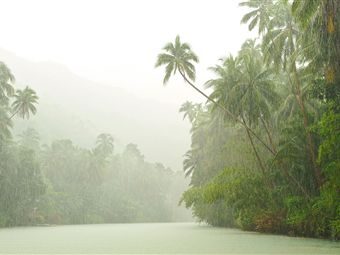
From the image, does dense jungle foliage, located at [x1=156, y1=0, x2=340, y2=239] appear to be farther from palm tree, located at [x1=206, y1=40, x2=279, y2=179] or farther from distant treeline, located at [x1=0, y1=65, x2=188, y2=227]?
distant treeline, located at [x1=0, y1=65, x2=188, y2=227]

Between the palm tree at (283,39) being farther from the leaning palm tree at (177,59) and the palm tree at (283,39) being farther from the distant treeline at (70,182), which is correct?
the distant treeline at (70,182)

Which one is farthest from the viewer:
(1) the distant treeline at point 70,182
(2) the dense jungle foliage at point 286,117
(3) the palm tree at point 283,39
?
(1) the distant treeline at point 70,182

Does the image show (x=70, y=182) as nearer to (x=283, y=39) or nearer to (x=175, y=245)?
(x=283, y=39)

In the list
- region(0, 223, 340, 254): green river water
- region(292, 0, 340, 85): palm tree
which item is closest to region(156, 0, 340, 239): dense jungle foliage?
region(292, 0, 340, 85): palm tree

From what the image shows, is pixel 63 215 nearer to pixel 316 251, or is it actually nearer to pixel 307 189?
pixel 307 189

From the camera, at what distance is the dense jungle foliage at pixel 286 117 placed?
80.6ft

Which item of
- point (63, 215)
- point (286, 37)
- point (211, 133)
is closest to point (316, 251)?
point (286, 37)

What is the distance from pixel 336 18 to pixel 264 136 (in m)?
23.4

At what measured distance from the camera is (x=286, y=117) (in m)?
40.0

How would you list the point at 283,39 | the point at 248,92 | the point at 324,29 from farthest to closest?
the point at 248,92, the point at 283,39, the point at 324,29

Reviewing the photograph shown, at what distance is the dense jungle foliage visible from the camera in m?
24.6

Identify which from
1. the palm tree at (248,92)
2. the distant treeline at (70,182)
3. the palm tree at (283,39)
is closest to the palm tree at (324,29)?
the palm tree at (283,39)

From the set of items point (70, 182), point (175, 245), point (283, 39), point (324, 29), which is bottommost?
point (175, 245)

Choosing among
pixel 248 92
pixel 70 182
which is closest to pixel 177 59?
pixel 248 92
